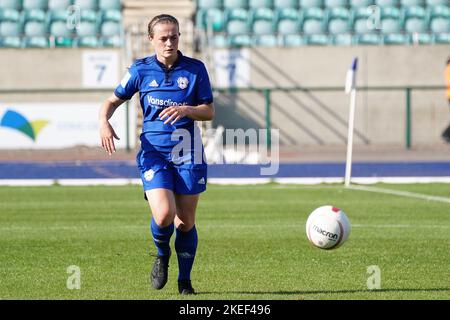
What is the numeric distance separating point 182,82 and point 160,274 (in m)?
1.54

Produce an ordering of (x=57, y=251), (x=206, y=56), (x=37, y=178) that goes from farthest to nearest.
Answer: 1. (x=206, y=56)
2. (x=37, y=178)
3. (x=57, y=251)

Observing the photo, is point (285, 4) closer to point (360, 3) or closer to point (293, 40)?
point (293, 40)

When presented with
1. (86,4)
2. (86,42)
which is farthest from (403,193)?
(86,4)

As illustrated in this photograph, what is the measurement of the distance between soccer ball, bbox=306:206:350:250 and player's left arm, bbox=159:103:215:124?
4.81 feet

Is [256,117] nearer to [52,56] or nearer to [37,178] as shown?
[52,56]

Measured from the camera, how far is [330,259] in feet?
34.8

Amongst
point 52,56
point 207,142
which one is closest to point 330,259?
point 207,142

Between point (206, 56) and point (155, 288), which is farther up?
point (206, 56)

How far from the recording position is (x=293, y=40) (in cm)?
3111

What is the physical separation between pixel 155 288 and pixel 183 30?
22.1m

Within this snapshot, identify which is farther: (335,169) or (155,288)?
(335,169)

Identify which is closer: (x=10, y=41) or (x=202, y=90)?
(x=202, y=90)

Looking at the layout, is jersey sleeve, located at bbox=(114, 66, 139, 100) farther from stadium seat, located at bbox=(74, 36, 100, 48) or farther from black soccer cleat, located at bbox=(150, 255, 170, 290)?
stadium seat, located at bbox=(74, 36, 100, 48)

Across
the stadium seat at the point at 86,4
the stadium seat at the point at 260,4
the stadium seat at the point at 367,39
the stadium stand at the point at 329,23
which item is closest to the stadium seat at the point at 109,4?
the stadium seat at the point at 86,4
